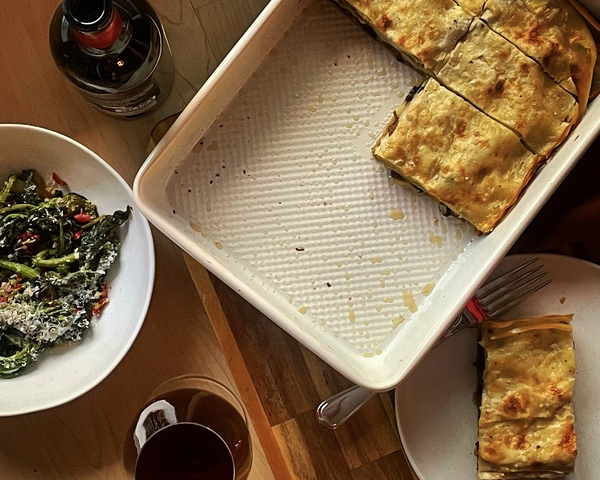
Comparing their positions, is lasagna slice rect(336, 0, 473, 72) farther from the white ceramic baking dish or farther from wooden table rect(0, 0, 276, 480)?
wooden table rect(0, 0, 276, 480)

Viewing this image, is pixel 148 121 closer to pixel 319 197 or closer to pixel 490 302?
pixel 319 197

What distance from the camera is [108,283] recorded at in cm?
144

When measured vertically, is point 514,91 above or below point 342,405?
above

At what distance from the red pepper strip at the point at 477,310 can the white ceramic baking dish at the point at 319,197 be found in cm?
7

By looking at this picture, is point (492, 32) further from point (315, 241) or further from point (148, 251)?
point (148, 251)

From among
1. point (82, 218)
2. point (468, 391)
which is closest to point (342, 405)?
point (468, 391)

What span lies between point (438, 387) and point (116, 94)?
822mm

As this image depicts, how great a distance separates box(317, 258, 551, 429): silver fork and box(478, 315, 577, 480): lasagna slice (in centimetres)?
4

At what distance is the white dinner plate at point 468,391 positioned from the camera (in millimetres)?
1451

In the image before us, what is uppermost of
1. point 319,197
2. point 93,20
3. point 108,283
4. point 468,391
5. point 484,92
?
point 484,92

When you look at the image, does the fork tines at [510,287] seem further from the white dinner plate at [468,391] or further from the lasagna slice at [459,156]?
the lasagna slice at [459,156]

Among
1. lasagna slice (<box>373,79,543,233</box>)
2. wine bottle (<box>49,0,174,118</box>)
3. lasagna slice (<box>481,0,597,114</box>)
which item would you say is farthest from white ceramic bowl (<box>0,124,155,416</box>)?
lasagna slice (<box>481,0,597,114</box>)

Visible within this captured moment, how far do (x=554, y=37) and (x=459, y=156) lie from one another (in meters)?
0.26

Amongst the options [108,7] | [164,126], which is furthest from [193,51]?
[108,7]
